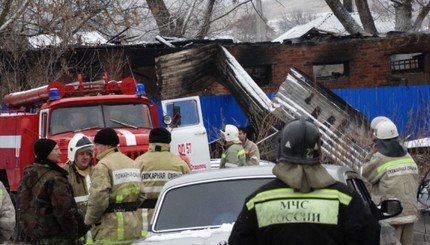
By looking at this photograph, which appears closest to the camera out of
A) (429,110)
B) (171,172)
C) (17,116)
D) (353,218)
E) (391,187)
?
(353,218)

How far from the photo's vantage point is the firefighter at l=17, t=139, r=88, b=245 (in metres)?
8.15

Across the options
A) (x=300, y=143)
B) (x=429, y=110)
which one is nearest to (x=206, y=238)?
(x=300, y=143)

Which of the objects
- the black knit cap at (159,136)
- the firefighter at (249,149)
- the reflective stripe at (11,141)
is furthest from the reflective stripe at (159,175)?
the reflective stripe at (11,141)

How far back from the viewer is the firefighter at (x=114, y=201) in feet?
26.6

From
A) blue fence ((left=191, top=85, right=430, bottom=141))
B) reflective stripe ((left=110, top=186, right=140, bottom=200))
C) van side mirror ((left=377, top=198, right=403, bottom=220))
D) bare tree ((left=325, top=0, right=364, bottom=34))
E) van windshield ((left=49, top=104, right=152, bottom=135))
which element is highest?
bare tree ((left=325, top=0, right=364, bottom=34))

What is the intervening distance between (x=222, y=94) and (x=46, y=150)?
16664 mm

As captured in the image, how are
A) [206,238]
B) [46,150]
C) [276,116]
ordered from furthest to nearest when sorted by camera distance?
[276,116] < [46,150] < [206,238]

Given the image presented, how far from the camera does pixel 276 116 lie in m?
20.0

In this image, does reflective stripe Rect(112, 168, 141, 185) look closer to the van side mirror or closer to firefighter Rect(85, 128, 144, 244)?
firefighter Rect(85, 128, 144, 244)

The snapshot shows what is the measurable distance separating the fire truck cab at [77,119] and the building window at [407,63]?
515 inches

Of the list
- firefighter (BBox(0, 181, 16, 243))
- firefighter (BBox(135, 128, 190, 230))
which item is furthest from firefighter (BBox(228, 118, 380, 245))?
firefighter (BBox(135, 128, 190, 230))

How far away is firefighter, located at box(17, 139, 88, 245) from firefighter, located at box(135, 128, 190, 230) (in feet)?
2.73

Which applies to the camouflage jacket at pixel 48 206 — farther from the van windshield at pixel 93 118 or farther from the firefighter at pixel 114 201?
the van windshield at pixel 93 118

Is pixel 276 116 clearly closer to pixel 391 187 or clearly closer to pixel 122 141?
pixel 122 141
